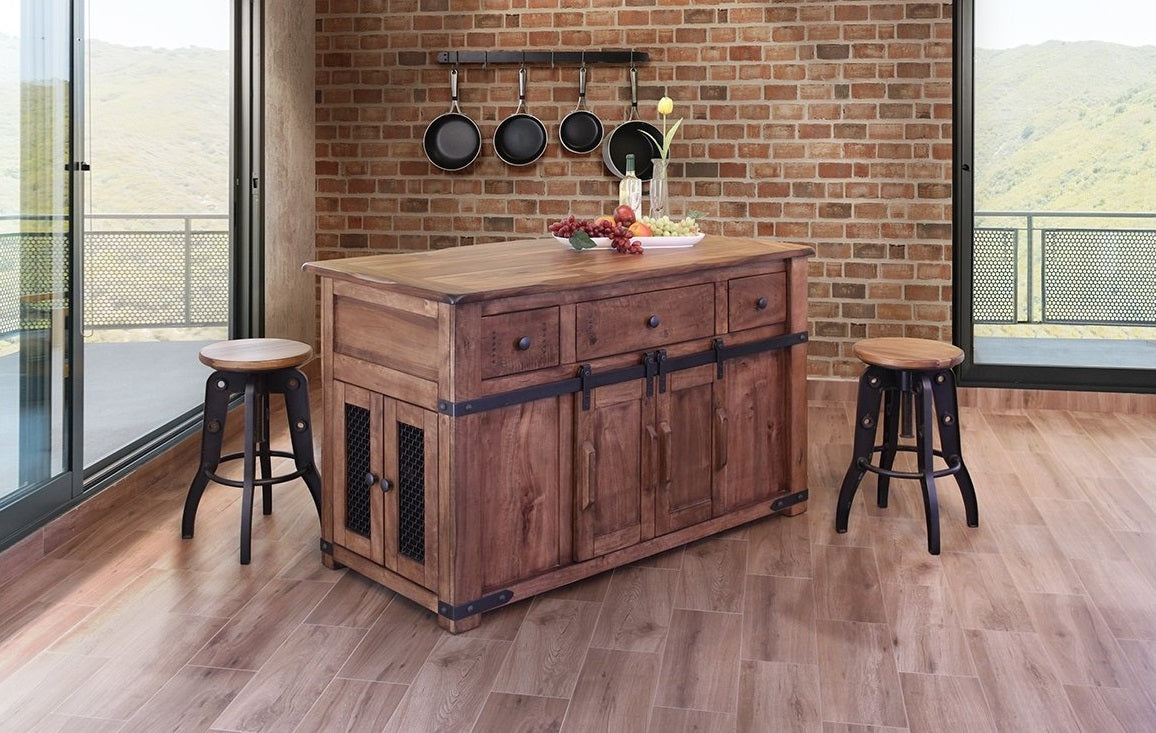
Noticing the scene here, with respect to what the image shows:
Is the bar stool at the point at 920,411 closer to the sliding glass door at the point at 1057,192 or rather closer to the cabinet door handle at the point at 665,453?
the cabinet door handle at the point at 665,453

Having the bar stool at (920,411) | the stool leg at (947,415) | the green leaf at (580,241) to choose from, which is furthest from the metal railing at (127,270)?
the stool leg at (947,415)

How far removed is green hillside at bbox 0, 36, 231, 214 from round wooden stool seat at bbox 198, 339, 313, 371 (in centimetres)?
68

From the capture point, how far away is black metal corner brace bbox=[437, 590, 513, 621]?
321 centimetres

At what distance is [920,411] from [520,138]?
8.89 ft

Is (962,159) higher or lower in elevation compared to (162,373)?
higher

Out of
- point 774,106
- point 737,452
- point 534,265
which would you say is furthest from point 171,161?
point 774,106

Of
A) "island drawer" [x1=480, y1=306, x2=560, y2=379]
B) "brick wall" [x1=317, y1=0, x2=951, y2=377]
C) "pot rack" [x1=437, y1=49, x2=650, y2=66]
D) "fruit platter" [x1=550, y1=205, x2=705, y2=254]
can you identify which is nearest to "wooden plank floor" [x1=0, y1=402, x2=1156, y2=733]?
"island drawer" [x1=480, y1=306, x2=560, y2=379]

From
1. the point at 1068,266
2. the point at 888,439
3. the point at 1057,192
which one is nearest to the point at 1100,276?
the point at 1068,266

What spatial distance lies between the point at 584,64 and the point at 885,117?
139 centimetres

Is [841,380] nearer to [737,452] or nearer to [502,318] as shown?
[737,452]

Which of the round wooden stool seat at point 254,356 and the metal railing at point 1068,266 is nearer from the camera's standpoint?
the round wooden stool seat at point 254,356

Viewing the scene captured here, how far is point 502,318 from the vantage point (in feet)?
10.4

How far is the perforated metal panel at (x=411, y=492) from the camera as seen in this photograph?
3.29 meters

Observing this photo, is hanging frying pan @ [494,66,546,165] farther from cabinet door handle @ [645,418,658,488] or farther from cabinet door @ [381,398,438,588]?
cabinet door @ [381,398,438,588]
